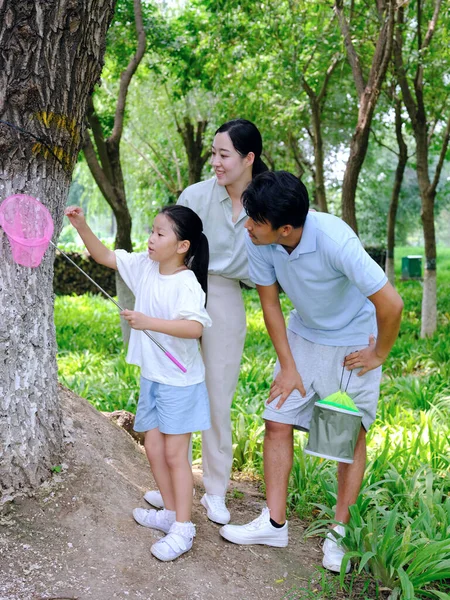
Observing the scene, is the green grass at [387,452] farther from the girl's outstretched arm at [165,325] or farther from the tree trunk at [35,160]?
the tree trunk at [35,160]

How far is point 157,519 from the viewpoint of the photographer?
112 inches

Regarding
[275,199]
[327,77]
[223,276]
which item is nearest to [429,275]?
[327,77]

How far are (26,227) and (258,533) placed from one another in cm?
157

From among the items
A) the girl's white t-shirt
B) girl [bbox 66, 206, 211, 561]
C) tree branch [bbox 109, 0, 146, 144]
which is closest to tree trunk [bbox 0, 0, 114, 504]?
girl [bbox 66, 206, 211, 561]

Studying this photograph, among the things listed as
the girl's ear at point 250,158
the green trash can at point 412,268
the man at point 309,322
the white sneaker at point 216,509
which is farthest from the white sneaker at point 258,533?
the green trash can at point 412,268

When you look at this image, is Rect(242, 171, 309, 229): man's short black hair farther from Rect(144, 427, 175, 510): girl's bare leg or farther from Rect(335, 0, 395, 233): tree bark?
Rect(335, 0, 395, 233): tree bark

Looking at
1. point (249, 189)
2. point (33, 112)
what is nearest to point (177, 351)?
point (249, 189)

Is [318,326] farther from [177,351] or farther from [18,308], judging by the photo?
[18,308]

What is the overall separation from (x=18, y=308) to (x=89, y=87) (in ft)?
3.12

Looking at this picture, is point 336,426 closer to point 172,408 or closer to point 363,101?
point 172,408

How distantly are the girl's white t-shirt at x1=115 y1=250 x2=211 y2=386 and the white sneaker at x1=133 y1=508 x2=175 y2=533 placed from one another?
562 mm

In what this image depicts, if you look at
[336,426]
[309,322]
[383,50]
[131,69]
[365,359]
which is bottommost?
[336,426]

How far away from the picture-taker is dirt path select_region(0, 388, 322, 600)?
8.19ft

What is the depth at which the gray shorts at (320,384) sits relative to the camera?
9.32ft
